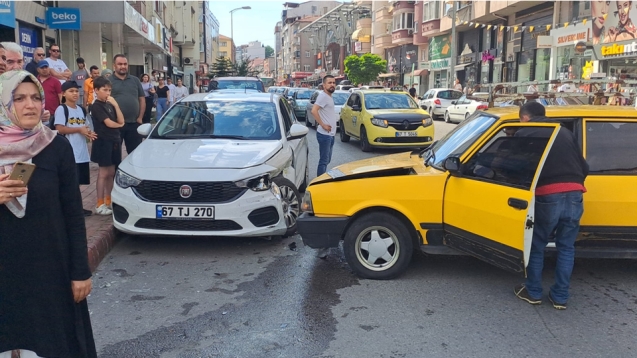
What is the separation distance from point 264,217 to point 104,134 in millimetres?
2494

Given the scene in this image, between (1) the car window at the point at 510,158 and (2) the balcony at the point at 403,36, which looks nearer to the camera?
(1) the car window at the point at 510,158

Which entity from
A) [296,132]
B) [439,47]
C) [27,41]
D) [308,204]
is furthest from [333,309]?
[439,47]

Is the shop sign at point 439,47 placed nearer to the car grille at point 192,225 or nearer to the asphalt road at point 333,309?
the asphalt road at point 333,309

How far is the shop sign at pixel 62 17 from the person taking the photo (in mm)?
15148

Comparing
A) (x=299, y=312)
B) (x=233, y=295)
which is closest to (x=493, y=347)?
(x=299, y=312)

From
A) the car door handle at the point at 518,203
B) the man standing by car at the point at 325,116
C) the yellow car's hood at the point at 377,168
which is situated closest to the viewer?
the car door handle at the point at 518,203

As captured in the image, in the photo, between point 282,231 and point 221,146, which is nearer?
point 282,231

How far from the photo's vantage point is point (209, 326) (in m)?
4.21

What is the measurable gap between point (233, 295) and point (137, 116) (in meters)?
4.46

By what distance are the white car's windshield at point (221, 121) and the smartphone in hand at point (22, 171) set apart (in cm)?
473

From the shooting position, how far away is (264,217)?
5922 millimetres

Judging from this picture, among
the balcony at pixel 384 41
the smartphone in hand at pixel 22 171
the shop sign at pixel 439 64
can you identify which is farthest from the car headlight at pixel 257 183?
the balcony at pixel 384 41

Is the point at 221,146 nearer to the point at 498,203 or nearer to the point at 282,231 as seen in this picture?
the point at 282,231

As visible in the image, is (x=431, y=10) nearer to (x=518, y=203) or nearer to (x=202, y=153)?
(x=202, y=153)
